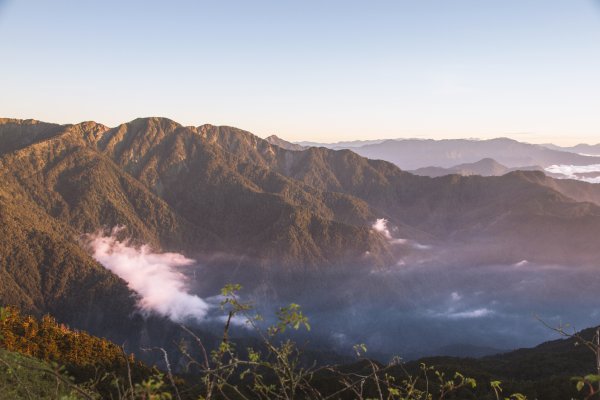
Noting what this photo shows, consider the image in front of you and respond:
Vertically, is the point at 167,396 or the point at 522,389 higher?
the point at 167,396

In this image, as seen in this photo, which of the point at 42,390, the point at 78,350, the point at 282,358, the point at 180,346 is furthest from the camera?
the point at 78,350

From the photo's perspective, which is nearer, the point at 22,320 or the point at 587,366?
the point at 22,320

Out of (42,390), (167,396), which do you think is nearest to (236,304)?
(167,396)

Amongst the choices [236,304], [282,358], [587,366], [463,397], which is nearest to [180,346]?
[236,304]

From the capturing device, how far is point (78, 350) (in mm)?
86562

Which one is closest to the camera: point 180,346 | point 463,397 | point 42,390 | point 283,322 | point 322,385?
point 180,346

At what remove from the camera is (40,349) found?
81.6m

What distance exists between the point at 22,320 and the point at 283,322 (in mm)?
105487

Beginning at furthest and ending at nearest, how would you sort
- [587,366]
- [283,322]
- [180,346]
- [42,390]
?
[587,366], [42,390], [283,322], [180,346]

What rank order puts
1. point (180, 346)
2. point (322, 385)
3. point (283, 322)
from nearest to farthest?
point (180, 346)
point (283, 322)
point (322, 385)

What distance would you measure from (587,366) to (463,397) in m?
73.0

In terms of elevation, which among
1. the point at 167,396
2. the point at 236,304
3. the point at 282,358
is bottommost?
the point at 167,396

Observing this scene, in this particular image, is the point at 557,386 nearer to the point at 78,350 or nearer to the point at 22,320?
the point at 78,350

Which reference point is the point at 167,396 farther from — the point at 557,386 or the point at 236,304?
the point at 557,386
